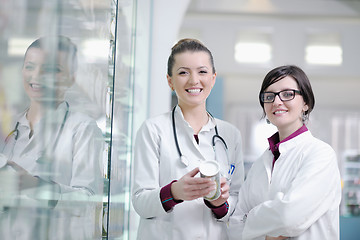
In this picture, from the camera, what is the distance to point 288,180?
125cm

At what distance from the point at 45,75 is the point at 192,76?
2.65 ft

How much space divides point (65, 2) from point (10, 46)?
9.2 inches

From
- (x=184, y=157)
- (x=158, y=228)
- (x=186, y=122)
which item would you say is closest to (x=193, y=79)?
(x=186, y=122)

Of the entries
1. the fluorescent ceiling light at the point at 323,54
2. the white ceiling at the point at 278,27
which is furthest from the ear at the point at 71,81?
the fluorescent ceiling light at the point at 323,54

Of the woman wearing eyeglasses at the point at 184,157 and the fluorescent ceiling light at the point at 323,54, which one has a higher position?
the fluorescent ceiling light at the point at 323,54

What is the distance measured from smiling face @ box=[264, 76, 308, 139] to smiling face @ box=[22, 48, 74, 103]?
76 centimetres

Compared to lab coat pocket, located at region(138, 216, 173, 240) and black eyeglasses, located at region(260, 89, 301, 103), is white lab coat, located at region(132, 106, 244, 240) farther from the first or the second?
black eyeglasses, located at region(260, 89, 301, 103)

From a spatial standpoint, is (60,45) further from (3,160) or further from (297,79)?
(297,79)

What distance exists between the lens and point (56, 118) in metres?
0.74

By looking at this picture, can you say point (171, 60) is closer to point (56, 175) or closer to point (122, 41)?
point (122, 41)

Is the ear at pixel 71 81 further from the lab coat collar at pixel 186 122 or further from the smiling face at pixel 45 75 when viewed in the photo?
the lab coat collar at pixel 186 122

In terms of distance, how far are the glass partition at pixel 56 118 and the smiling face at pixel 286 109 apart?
519 mm

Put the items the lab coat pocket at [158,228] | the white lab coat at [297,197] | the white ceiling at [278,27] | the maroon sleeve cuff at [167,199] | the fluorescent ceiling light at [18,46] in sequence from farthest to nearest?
1. the white ceiling at [278,27]
2. the lab coat pocket at [158,228]
3. the maroon sleeve cuff at [167,199]
4. the white lab coat at [297,197]
5. the fluorescent ceiling light at [18,46]

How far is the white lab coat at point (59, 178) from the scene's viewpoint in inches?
23.6
